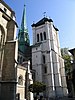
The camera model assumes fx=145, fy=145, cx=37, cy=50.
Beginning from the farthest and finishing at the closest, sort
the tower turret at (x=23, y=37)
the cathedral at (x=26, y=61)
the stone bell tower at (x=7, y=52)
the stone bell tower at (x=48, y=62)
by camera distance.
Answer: the tower turret at (x=23, y=37) → the stone bell tower at (x=48, y=62) → the cathedral at (x=26, y=61) → the stone bell tower at (x=7, y=52)

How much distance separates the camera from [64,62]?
45.7 metres

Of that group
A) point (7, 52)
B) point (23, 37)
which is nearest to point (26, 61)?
point (7, 52)

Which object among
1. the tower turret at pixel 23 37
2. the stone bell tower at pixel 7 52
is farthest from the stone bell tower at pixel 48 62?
the stone bell tower at pixel 7 52

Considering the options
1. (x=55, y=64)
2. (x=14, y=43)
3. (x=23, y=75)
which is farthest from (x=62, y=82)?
(x=14, y=43)

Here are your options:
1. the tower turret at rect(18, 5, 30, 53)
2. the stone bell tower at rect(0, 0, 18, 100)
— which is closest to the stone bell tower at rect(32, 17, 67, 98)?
the tower turret at rect(18, 5, 30, 53)

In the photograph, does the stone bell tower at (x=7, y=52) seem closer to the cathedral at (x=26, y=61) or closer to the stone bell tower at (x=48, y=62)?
the cathedral at (x=26, y=61)

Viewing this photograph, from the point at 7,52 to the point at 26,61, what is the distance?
547 inches

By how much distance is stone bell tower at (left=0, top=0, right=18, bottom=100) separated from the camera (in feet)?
50.2

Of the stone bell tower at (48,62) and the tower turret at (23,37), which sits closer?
the stone bell tower at (48,62)

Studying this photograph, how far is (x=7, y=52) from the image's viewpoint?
56.8ft

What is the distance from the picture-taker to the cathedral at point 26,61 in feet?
53.5

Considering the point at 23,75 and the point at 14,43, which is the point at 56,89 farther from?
the point at 14,43

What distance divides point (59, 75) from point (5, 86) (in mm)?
24214

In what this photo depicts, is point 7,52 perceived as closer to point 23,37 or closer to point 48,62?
point 48,62
